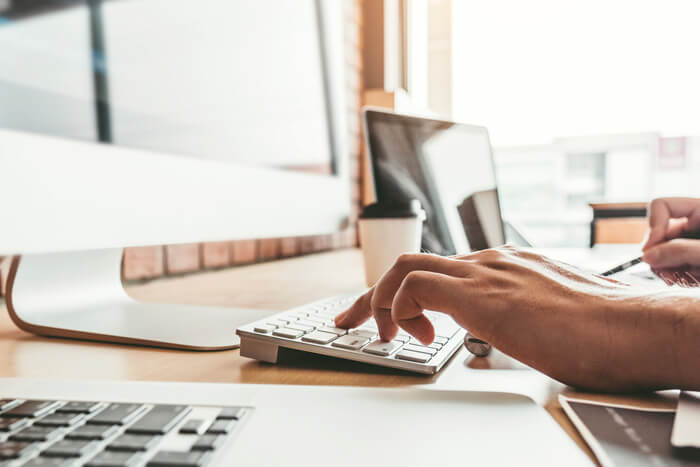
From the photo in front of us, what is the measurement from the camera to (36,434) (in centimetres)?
21

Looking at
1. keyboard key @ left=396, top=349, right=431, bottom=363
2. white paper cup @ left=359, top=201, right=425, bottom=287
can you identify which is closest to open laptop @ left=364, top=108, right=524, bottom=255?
white paper cup @ left=359, top=201, right=425, bottom=287

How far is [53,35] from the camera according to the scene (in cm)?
39

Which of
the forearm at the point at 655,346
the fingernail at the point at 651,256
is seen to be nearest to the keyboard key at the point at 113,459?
the forearm at the point at 655,346

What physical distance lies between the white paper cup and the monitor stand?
0.24m

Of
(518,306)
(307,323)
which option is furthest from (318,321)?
(518,306)

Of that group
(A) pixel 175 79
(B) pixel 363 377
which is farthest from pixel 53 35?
(B) pixel 363 377

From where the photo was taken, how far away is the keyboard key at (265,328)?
0.38 metres

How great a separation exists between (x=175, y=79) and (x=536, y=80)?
2.48 meters

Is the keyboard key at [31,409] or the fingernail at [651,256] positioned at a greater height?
the keyboard key at [31,409]

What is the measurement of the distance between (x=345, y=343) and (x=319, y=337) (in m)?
0.02

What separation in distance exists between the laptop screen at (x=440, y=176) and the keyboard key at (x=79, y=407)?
0.66 m

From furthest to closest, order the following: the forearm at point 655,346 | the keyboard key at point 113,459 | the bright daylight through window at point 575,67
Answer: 1. the bright daylight through window at point 575,67
2. the forearm at point 655,346
3. the keyboard key at point 113,459

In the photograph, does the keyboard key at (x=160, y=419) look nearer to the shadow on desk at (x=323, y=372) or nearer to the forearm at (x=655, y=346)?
the shadow on desk at (x=323, y=372)

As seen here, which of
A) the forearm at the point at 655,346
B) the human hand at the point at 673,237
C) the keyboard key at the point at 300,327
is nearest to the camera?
the forearm at the point at 655,346
